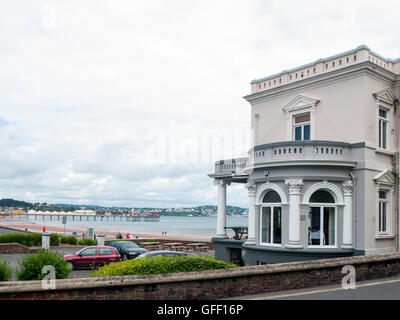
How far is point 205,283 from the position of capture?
10172 mm

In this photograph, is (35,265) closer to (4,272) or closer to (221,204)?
(4,272)

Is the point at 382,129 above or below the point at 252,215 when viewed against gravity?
above

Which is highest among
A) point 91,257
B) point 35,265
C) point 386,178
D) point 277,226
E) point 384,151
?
point 384,151

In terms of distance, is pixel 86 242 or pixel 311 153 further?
pixel 86 242

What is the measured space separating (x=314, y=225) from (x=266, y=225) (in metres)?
2.29

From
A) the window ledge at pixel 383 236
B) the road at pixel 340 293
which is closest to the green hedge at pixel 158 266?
the road at pixel 340 293

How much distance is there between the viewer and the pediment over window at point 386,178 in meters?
20.3

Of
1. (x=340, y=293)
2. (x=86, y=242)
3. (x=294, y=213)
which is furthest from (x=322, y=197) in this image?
(x=86, y=242)

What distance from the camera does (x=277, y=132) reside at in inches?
942

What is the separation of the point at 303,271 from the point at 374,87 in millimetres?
12200

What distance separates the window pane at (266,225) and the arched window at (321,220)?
6.53ft


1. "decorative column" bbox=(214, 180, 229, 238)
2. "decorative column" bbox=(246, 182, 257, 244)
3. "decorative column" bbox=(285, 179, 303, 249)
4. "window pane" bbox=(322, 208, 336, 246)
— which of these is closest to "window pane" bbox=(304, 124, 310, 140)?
"decorative column" bbox=(246, 182, 257, 244)

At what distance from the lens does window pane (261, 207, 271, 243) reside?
20.7 m
